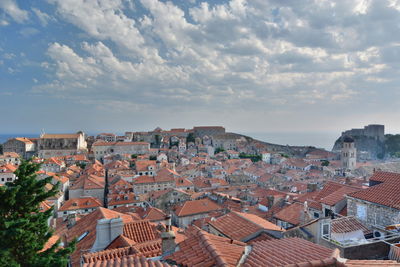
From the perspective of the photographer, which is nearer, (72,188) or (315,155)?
(72,188)

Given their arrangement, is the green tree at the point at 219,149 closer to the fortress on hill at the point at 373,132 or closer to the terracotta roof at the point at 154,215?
the fortress on hill at the point at 373,132

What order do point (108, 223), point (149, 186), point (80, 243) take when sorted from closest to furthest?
point (108, 223)
point (80, 243)
point (149, 186)

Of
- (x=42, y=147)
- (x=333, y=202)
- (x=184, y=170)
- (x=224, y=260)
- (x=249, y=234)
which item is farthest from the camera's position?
(x=42, y=147)

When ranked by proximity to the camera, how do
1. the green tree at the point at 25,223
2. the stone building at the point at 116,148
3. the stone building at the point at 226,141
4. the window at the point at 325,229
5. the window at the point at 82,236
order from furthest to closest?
the stone building at the point at 226,141 → the stone building at the point at 116,148 → the window at the point at 82,236 → the window at the point at 325,229 → the green tree at the point at 25,223

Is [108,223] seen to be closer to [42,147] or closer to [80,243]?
[80,243]

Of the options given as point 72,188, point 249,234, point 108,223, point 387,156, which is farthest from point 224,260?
point 387,156

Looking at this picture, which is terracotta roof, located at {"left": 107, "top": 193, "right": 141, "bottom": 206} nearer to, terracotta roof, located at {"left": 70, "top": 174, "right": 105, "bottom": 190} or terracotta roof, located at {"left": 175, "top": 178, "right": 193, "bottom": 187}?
terracotta roof, located at {"left": 70, "top": 174, "right": 105, "bottom": 190}

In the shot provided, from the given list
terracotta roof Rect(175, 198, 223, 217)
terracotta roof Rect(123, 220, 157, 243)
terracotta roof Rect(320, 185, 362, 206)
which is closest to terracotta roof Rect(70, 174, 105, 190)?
terracotta roof Rect(175, 198, 223, 217)

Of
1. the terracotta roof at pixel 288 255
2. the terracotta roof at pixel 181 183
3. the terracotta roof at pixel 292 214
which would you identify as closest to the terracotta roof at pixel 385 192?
the terracotta roof at pixel 292 214
